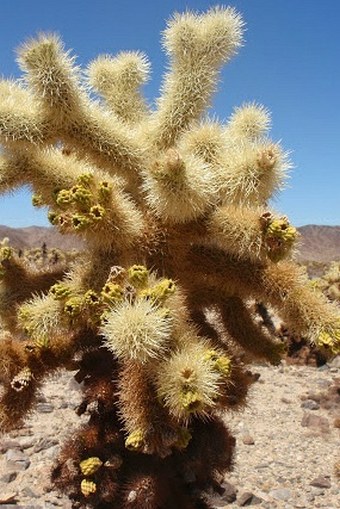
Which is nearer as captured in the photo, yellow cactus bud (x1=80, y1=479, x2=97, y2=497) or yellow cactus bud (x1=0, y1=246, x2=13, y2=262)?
yellow cactus bud (x1=80, y1=479, x2=97, y2=497)

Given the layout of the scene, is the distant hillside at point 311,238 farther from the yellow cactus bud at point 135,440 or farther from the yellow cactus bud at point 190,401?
the yellow cactus bud at point 190,401

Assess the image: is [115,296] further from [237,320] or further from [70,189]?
[237,320]

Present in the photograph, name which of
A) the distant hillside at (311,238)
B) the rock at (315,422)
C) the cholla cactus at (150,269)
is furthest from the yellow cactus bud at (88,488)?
the distant hillside at (311,238)

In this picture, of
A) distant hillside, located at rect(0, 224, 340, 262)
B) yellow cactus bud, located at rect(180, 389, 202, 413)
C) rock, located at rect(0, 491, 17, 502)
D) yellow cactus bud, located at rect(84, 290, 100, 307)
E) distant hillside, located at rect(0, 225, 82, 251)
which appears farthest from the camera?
distant hillside, located at rect(0, 224, 340, 262)

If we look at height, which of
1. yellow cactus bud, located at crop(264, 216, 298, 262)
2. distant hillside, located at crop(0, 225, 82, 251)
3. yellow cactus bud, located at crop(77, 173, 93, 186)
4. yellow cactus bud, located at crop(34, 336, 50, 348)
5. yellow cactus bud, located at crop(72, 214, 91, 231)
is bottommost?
yellow cactus bud, located at crop(34, 336, 50, 348)

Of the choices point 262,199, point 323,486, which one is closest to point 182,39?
point 262,199

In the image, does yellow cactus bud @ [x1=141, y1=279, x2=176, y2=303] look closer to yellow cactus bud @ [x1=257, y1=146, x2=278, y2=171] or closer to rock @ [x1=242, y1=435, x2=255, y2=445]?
yellow cactus bud @ [x1=257, y1=146, x2=278, y2=171]

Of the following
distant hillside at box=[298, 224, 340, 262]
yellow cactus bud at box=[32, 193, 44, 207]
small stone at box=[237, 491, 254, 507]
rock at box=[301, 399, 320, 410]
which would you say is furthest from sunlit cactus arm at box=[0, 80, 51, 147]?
distant hillside at box=[298, 224, 340, 262]
